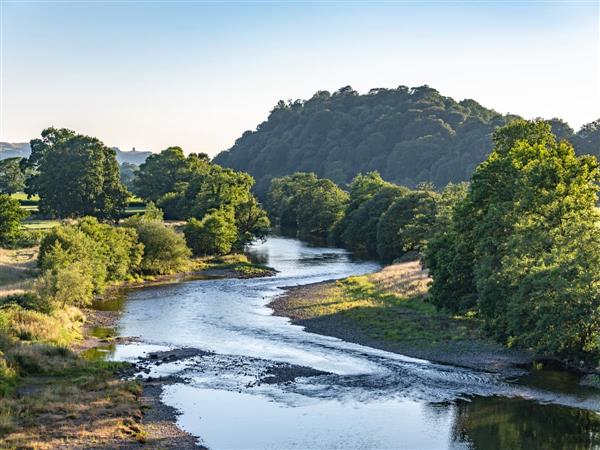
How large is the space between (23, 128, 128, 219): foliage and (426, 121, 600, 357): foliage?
79.0 metres

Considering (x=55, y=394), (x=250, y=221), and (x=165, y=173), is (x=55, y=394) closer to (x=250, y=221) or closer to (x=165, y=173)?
(x=250, y=221)

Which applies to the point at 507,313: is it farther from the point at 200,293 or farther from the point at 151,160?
the point at 151,160

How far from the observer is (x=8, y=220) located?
9450 centimetres

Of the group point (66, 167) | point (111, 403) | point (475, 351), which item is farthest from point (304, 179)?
point (111, 403)

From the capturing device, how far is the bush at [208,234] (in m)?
115

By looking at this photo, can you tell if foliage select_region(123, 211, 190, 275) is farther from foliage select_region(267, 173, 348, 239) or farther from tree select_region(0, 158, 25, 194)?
tree select_region(0, 158, 25, 194)

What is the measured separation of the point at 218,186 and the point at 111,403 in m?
90.8

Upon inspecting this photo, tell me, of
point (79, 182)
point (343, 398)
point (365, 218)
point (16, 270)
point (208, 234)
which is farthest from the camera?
point (365, 218)

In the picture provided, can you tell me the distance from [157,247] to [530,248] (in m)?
61.0

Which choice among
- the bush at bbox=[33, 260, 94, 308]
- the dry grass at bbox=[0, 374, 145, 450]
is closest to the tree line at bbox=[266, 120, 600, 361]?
the dry grass at bbox=[0, 374, 145, 450]

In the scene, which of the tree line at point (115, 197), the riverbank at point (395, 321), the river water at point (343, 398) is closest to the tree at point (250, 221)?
the tree line at point (115, 197)

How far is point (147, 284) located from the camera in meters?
92.2

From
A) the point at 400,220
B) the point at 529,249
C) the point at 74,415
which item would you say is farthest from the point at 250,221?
the point at 74,415

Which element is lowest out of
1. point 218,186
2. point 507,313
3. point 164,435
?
point 164,435
